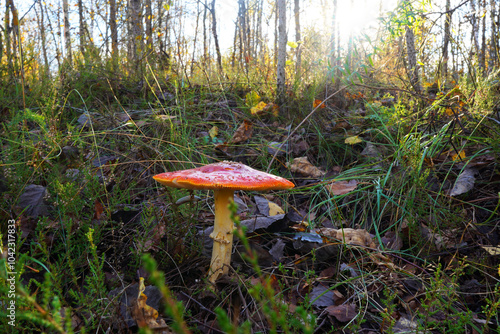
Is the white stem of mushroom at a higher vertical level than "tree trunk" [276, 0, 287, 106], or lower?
lower

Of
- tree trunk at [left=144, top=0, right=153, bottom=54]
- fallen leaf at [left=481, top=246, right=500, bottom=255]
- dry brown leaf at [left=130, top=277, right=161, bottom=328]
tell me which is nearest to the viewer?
dry brown leaf at [left=130, top=277, right=161, bottom=328]

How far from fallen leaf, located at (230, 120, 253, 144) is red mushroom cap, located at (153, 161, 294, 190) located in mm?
1702

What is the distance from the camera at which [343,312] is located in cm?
150

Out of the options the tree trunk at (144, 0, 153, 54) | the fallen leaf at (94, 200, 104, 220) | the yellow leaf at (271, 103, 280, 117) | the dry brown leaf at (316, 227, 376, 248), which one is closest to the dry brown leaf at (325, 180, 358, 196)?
the dry brown leaf at (316, 227, 376, 248)

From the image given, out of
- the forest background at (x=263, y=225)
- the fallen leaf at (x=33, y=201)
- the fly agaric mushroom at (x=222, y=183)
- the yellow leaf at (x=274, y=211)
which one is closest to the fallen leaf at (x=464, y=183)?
the forest background at (x=263, y=225)

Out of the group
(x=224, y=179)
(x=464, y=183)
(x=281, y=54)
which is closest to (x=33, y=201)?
(x=224, y=179)

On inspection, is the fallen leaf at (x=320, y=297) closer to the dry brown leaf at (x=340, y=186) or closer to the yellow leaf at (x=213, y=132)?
the dry brown leaf at (x=340, y=186)

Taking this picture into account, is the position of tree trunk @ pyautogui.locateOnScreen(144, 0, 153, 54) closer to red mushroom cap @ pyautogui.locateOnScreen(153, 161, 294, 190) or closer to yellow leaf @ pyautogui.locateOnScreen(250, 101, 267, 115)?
yellow leaf @ pyautogui.locateOnScreen(250, 101, 267, 115)

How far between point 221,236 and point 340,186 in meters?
1.31

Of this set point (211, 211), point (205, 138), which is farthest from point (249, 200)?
point (205, 138)

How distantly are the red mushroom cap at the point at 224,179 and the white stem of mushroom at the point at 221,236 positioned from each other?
159mm

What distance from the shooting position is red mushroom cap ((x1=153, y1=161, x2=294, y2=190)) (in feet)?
4.41

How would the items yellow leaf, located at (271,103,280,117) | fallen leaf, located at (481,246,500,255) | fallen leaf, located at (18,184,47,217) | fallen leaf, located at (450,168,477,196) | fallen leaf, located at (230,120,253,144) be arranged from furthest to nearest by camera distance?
yellow leaf, located at (271,103,280,117), fallen leaf, located at (230,120,253,144), fallen leaf, located at (450,168,477,196), fallen leaf, located at (18,184,47,217), fallen leaf, located at (481,246,500,255)

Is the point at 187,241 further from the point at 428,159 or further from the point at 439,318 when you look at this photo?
the point at 428,159
